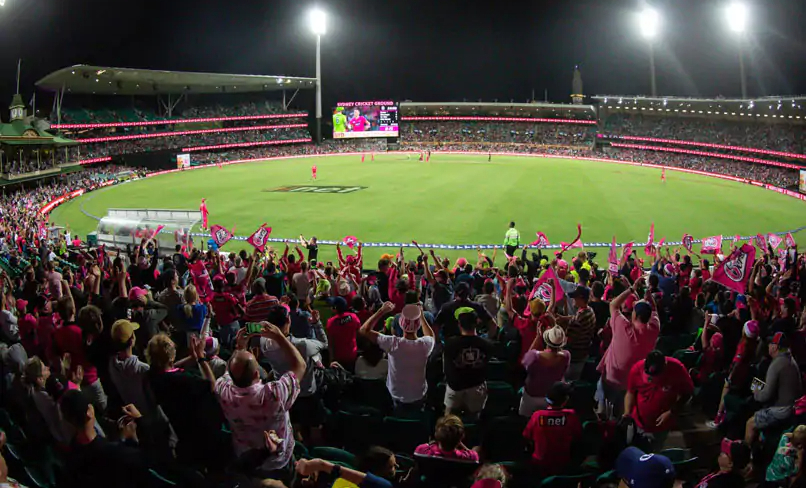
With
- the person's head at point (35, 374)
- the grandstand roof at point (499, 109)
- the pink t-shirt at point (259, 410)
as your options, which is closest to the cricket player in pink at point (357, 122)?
the grandstand roof at point (499, 109)

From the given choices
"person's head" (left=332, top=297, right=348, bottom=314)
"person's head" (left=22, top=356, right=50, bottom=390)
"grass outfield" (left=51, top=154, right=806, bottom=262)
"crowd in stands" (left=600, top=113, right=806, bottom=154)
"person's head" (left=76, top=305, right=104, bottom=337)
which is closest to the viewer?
"person's head" (left=22, top=356, right=50, bottom=390)

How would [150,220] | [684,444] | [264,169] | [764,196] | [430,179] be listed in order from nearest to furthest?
1. [684,444]
2. [150,220]
3. [764,196]
4. [430,179]
5. [264,169]

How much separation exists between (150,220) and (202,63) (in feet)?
249

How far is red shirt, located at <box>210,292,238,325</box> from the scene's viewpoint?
29.4 feet

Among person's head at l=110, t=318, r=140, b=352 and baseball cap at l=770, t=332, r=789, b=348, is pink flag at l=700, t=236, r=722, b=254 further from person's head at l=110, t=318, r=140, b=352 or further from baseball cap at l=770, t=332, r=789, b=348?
person's head at l=110, t=318, r=140, b=352

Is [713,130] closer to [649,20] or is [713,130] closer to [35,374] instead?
[649,20]

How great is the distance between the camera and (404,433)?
586 centimetres

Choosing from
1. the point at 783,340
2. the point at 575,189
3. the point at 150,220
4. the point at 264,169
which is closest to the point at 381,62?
the point at 264,169

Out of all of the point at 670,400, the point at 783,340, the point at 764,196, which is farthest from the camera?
the point at 764,196

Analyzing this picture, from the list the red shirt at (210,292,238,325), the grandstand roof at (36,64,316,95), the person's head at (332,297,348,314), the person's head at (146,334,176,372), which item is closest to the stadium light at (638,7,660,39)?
the grandstand roof at (36,64,316,95)

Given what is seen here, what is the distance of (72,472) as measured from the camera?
502 cm

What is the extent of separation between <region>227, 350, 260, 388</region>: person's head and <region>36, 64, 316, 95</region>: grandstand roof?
62487mm

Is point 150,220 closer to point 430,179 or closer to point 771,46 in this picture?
point 430,179

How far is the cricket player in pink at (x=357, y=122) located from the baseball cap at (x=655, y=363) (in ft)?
308
